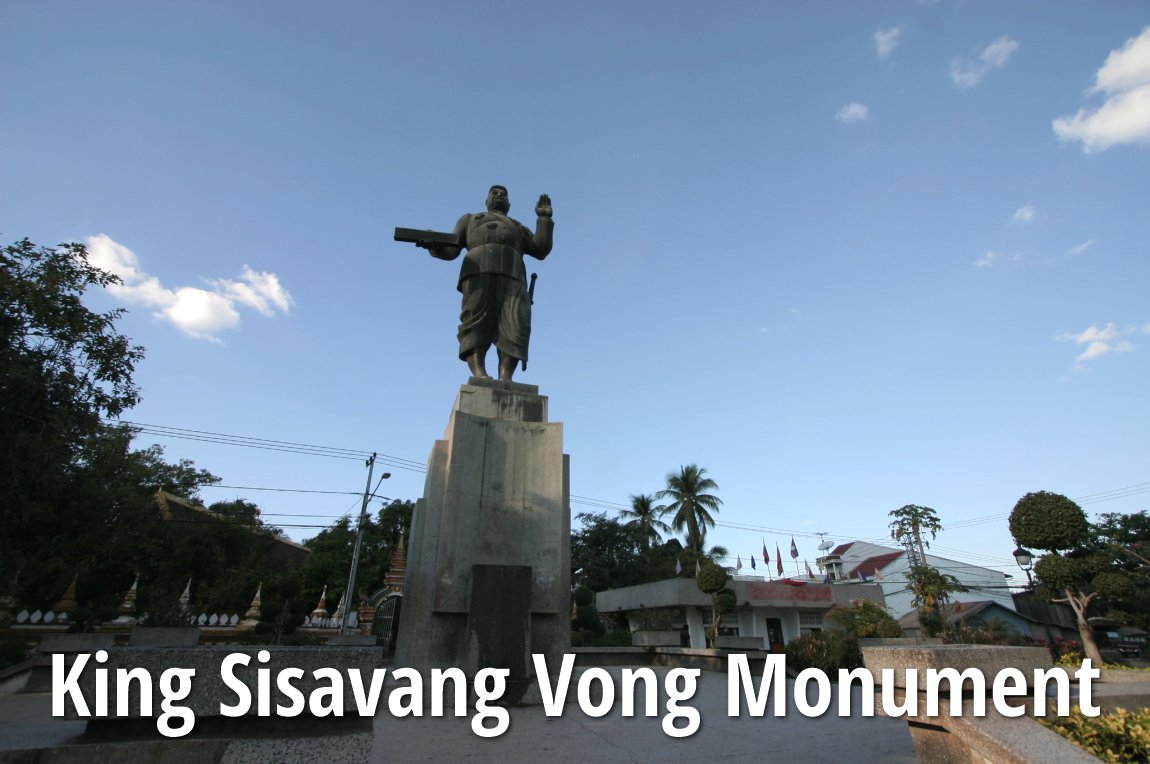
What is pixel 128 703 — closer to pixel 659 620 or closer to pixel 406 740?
pixel 406 740

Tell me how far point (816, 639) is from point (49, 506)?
17989 millimetres

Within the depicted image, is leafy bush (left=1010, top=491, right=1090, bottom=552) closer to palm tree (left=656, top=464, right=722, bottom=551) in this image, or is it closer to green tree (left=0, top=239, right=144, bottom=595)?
green tree (left=0, top=239, right=144, bottom=595)

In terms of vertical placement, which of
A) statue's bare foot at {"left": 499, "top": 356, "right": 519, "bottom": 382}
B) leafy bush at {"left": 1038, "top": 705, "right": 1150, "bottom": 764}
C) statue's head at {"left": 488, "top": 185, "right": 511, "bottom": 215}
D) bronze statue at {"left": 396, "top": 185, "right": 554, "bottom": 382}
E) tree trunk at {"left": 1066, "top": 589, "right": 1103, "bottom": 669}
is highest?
statue's head at {"left": 488, "top": 185, "right": 511, "bottom": 215}

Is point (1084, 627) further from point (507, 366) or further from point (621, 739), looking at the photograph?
point (507, 366)

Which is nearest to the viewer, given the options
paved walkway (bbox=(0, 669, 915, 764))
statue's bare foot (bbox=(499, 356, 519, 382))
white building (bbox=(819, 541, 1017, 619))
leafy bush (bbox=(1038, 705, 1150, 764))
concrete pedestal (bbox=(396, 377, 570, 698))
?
leafy bush (bbox=(1038, 705, 1150, 764))

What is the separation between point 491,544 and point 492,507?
0.41 metres

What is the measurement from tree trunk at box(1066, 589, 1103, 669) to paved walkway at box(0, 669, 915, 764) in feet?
12.2

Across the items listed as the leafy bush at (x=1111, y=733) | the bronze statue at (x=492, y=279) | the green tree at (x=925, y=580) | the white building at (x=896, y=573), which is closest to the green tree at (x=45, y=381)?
the bronze statue at (x=492, y=279)

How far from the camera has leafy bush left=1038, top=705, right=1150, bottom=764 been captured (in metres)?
3.05

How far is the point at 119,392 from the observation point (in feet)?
40.6

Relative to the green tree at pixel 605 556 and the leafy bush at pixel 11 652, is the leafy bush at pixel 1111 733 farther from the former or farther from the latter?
the green tree at pixel 605 556

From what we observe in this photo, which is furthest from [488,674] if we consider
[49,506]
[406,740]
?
[49,506]

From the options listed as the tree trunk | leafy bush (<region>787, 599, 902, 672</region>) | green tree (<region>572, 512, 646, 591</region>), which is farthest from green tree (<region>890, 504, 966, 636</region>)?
green tree (<region>572, 512, 646, 591</region>)

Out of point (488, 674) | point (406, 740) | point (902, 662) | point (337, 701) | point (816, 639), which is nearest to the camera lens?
point (337, 701)
